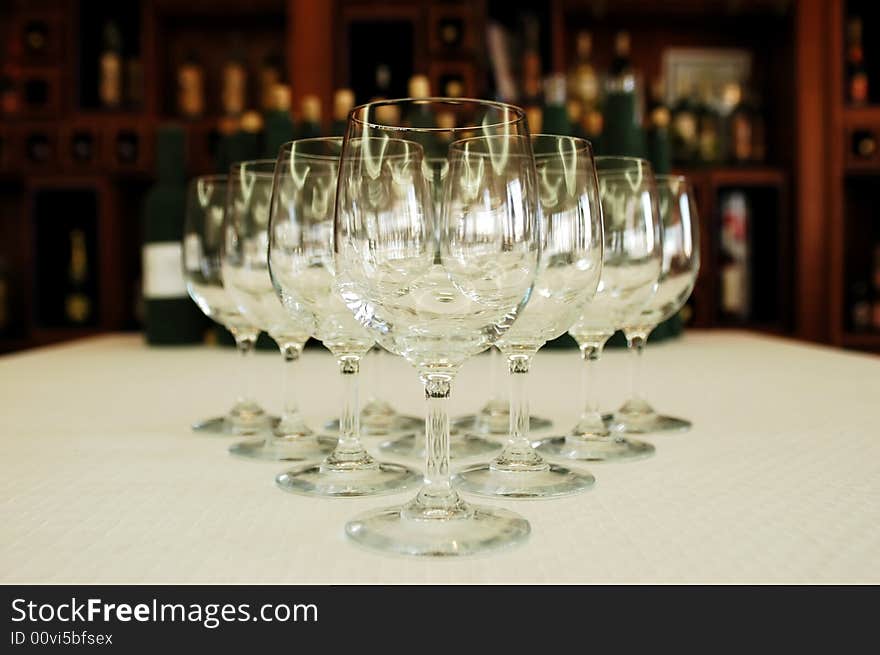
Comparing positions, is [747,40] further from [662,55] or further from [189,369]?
[189,369]

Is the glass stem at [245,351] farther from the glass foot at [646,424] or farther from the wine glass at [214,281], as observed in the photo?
the glass foot at [646,424]

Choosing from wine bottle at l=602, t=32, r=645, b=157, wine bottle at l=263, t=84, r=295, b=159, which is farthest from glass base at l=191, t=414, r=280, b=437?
wine bottle at l=602, t=32, r=645, b=157

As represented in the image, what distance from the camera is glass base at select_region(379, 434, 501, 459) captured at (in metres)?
0.65

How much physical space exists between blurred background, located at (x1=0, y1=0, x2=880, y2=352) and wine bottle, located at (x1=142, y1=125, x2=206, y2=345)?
1.03m

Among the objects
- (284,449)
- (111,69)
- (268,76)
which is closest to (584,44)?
(268,76)

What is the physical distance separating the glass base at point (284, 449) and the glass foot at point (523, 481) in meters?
A: 0.13

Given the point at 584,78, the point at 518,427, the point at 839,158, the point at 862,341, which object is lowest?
the point at 862,341

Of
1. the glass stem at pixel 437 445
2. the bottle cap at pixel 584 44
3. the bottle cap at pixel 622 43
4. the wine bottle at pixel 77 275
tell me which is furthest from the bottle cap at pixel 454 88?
the glass stem at pixel 437 445

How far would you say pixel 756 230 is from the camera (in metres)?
2.76

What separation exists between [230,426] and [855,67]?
264cm

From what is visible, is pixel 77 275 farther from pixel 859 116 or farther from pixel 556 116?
pixel 859 116

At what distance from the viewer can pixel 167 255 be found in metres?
1.38

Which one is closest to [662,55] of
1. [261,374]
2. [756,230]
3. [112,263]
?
[756,230]
